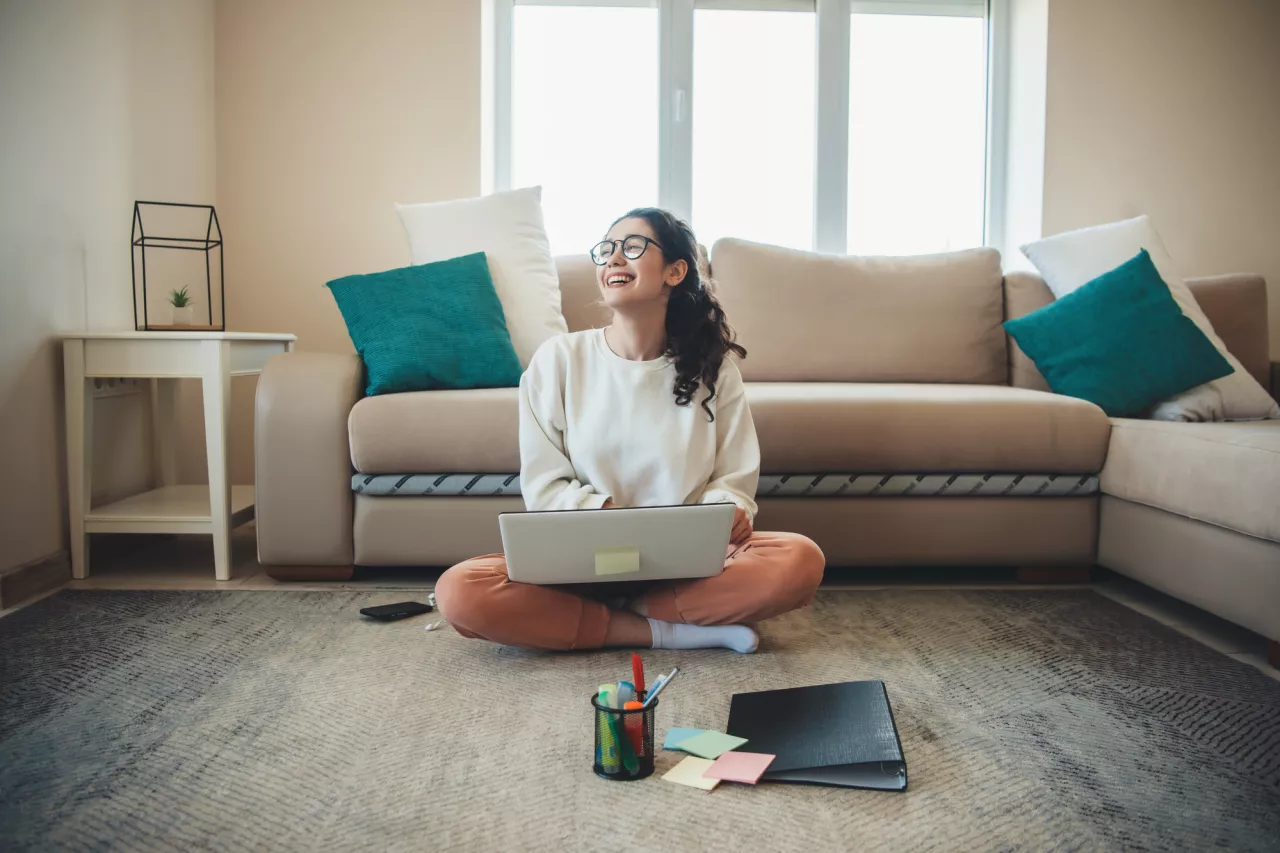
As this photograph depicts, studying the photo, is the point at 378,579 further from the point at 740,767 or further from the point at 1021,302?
the point at 1021,302

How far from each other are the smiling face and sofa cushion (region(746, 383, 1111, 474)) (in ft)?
1.77

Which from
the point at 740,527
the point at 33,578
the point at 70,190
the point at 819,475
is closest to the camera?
the point at 740,527

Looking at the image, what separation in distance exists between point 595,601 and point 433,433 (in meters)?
0.66

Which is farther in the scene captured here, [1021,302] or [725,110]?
[725,110]

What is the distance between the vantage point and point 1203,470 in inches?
69.6

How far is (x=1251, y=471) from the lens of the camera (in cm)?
164

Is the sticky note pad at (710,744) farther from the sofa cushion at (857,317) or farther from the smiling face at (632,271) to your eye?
the sofa cushion at (857,317)

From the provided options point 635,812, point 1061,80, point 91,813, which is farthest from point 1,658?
point 1061,80

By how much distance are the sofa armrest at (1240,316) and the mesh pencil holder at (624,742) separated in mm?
2422

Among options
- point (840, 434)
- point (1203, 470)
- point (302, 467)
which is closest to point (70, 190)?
point (302, 467)

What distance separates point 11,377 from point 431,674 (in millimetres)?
1302

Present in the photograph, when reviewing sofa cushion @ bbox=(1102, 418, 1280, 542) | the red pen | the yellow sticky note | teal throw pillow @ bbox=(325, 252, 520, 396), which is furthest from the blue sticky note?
teal throw pillow @ bbox=(325, 252, 520, 396)

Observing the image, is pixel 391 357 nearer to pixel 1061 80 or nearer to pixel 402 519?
pixel 402 519

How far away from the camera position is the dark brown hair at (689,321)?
1.69 m
